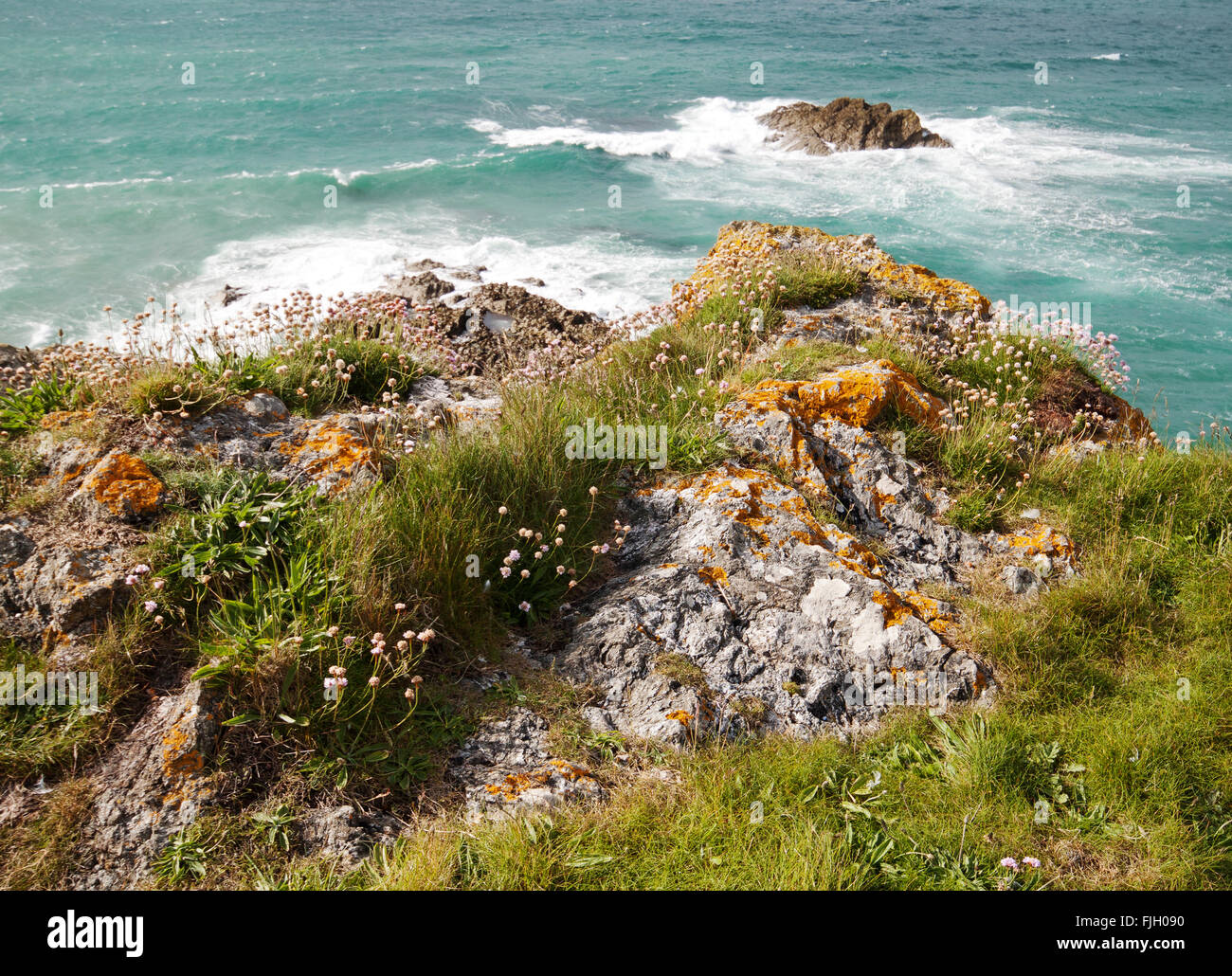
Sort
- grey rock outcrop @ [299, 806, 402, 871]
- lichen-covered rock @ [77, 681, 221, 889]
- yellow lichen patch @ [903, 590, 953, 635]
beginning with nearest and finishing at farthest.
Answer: lichen-covered rock @ [77, 681, 221, 889] < grey rock outcrop @ [299, 806, 402, 871] < yellow lichen patch @ [903, 590, 953, 635]

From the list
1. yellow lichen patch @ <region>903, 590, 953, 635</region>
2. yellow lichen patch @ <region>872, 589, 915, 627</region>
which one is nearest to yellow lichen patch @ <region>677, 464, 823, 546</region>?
yellow lichen patch @ <region>872, 589, 915, 627</region>

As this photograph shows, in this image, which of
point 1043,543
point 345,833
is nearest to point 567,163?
point 1043,543

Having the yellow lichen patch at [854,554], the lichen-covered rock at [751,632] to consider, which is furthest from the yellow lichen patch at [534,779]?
the yellow lichen patch at [854,554]

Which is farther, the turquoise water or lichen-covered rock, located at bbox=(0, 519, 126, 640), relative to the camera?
the turquoise water

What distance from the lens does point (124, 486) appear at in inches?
177

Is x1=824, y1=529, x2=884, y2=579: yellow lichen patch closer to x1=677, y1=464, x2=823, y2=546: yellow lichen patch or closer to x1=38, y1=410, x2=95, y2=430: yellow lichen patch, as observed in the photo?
x1=677, y1=464, x2=823, y2=546: yellow lichen patch

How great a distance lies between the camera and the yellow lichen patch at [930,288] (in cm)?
895

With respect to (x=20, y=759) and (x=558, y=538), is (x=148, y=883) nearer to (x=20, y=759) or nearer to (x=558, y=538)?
(x=20, y=759)

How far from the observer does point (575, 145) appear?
2897 centimetres

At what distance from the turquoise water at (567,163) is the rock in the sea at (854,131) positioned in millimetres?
1017

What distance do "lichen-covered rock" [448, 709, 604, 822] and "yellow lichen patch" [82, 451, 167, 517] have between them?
2.35 meters

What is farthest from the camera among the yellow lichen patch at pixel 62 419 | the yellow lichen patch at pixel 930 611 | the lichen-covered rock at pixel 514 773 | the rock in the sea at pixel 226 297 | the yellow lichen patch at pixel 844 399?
the rock in the sea at pixel 226 297

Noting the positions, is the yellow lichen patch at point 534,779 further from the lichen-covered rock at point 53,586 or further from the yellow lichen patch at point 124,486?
the yellow lichen patch at point 124,486

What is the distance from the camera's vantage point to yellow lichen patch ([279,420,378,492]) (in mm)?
5016
